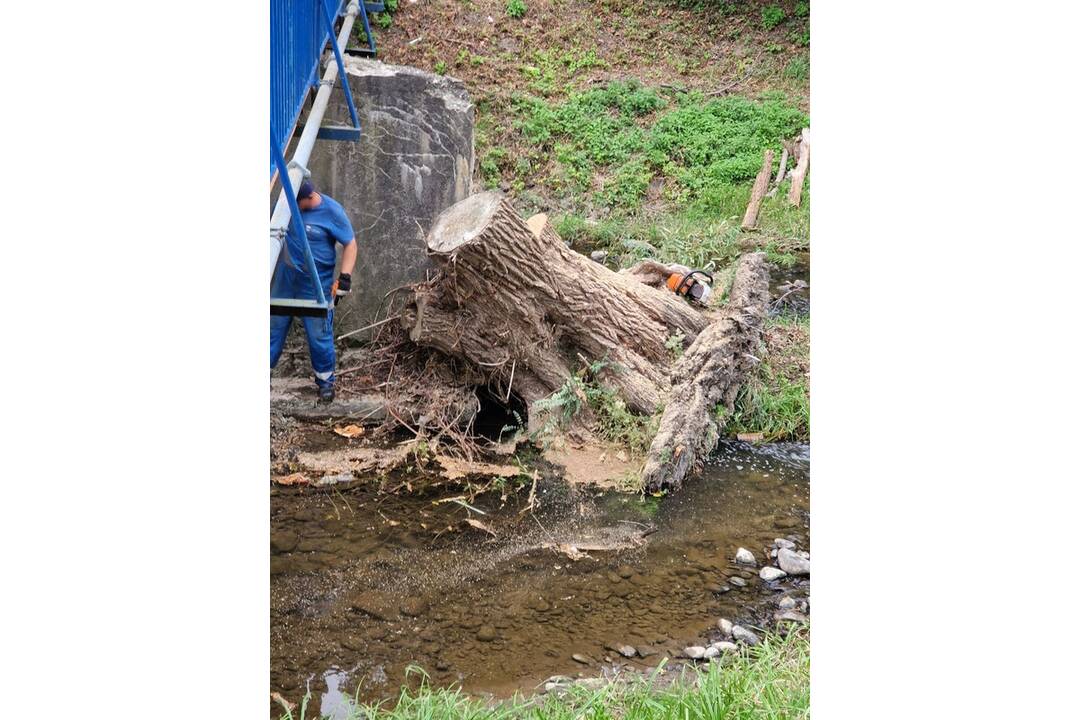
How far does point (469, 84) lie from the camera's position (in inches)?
381

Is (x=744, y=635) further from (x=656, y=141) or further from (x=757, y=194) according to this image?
(x=656, y=141)

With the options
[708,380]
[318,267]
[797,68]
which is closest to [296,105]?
[318,267]

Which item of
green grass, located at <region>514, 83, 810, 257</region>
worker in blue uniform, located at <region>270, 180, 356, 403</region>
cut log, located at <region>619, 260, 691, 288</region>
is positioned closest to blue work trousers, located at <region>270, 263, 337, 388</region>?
worker in blue uniform, located at <region>270, 180, 356, 403</region>

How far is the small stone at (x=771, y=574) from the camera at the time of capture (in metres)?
3.47

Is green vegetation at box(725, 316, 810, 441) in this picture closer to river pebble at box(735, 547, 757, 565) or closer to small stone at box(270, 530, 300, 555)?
river pebble at box(735, 547, 757, 565)

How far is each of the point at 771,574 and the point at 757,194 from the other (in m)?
5.32

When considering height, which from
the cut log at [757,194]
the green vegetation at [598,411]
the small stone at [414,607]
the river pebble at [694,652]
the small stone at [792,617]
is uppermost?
the cut log at [757,194]

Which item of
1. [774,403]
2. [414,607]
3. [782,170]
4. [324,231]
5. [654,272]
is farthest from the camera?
[782,170]

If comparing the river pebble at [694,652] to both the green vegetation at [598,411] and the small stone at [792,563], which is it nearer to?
the small stone at [792,563]

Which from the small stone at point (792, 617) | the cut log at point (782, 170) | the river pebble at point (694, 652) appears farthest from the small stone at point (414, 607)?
the cut log at point (782, 170)

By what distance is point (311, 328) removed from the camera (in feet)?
15.7

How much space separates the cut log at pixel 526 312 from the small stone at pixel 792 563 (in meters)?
1.31

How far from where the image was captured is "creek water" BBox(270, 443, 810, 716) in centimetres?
290
